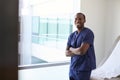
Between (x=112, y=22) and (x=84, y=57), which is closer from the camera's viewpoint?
(x=84, y=57)

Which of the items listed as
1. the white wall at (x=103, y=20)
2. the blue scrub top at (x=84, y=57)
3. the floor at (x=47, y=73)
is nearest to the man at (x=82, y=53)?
the blue scrub top at (x=84, y=57)

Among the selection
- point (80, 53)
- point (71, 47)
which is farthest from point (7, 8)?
point (71, 47)

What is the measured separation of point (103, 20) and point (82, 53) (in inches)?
66.1

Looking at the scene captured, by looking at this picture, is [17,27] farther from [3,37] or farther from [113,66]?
[113,66]

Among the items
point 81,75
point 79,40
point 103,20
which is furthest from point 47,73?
point 103,20

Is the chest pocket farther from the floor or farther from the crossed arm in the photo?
the floor

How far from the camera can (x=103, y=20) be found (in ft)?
12.6

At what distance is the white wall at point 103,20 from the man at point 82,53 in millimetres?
1218

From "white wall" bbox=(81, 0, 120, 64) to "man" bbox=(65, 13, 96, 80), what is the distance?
1218 millimetres

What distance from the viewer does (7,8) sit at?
442 millimetres

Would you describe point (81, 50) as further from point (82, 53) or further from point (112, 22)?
point (112, 22)

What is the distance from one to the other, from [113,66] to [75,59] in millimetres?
656

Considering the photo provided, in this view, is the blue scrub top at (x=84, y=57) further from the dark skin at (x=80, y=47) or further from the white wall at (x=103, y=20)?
the white wall at (x=103, y=20)

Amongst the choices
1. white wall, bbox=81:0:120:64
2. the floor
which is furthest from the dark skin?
white wall, bbox=81:0:120:64
